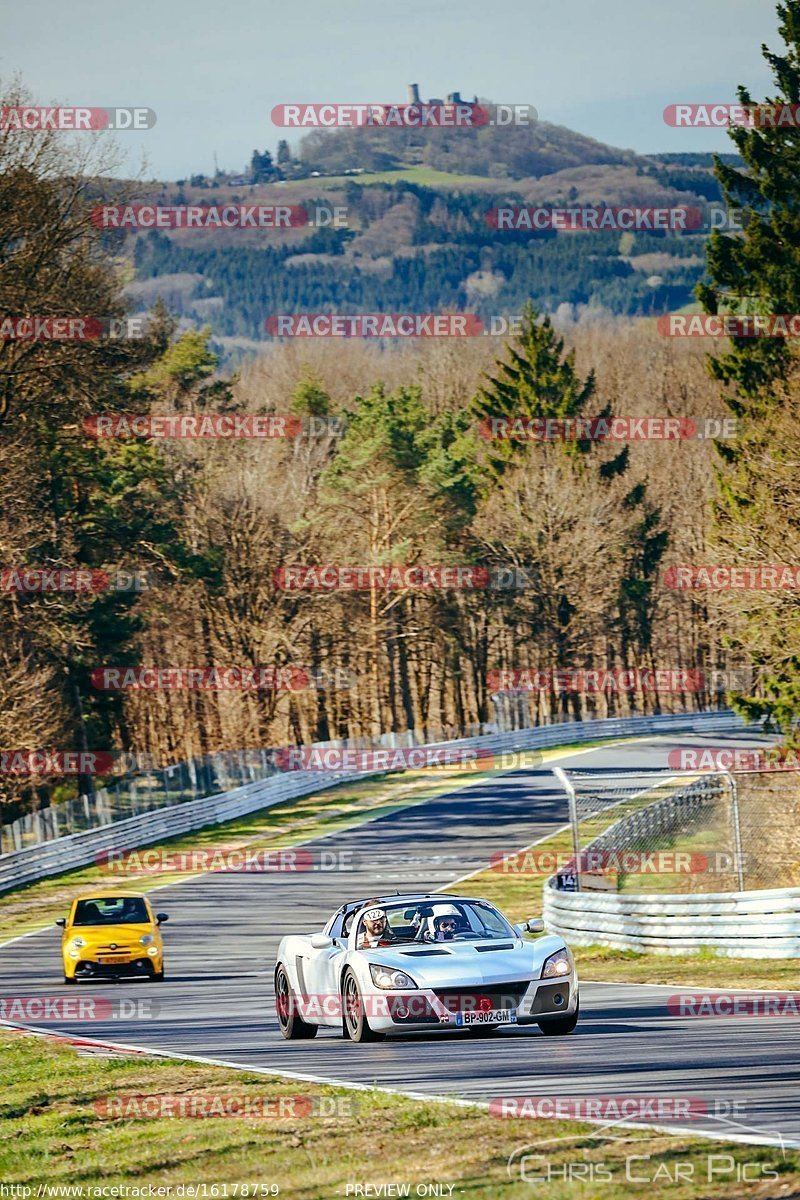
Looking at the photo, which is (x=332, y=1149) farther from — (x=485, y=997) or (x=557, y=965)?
(x=557, y=965)

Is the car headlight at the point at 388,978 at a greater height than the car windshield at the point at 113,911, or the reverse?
the car headlight at the point at 388,978

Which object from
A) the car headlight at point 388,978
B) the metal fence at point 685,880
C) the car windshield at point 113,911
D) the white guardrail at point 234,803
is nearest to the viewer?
the car headlight at point 388,978

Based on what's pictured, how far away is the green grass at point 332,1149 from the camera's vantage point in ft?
23.8

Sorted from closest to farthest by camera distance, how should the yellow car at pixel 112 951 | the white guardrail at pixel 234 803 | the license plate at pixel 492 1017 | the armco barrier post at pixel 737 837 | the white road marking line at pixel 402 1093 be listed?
the white road marking line at pixel 402 1093 → the license plate at pixel 492 1017 → the armco barrier post at pixel 737 837 → the yellow car at pixel 112 951 → the white guardrail at pixel 234 803

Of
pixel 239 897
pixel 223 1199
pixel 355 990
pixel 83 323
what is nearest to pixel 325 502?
pixel 83 323

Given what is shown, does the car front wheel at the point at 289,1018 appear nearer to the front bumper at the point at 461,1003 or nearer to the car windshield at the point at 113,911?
the front bumper at the point at 461,1003

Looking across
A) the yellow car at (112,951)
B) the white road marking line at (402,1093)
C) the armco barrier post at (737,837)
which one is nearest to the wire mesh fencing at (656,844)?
the armco barrier post at (737,837)

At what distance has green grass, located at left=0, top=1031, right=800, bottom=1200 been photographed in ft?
23.8

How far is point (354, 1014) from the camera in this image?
1338cm

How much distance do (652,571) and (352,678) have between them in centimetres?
2005

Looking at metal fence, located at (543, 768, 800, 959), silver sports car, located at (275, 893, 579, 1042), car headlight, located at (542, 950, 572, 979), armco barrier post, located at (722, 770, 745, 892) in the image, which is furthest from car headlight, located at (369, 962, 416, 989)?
armco barrier post, located at (722, 770, 745, 892)

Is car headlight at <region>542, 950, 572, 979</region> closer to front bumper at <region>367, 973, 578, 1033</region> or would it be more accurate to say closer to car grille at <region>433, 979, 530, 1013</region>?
front bumper at <region>367, 973, 578, 1033</region>

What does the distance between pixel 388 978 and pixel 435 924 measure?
1022 millimetres

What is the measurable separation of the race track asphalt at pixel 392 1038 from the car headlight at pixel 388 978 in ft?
1.61
